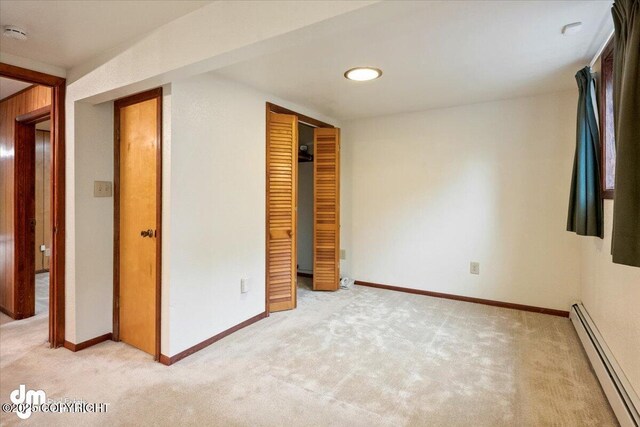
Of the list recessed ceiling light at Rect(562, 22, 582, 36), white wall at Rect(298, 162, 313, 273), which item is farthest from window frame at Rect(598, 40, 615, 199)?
white wall at Rect(298, 162, 313, 273)

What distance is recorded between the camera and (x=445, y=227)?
3.71 meters

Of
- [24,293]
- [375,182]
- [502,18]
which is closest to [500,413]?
[502,18]

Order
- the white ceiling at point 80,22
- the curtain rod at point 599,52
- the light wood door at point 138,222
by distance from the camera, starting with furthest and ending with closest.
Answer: the light wood door at point 138,222, the curtain rod at point 599,52, the white ceiling at point 80,22

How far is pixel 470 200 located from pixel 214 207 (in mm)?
2625

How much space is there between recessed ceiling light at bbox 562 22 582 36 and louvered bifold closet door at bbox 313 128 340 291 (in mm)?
2335

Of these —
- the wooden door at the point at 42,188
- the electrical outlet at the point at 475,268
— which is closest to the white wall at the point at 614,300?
the electrical outlet at the point at 475,268

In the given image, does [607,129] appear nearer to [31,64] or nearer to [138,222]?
[138,222]

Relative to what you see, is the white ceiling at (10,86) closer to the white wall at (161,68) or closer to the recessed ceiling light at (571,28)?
the white wall at (161,68)

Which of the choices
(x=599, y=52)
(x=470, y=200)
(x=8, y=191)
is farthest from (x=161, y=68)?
(x=470, y=200)

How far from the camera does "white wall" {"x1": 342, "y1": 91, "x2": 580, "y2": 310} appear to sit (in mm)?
3158

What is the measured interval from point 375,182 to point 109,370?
3174 mm

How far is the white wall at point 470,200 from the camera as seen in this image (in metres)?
3.16

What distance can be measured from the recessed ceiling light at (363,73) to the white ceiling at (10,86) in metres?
2.66

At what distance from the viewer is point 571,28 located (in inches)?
74.9
